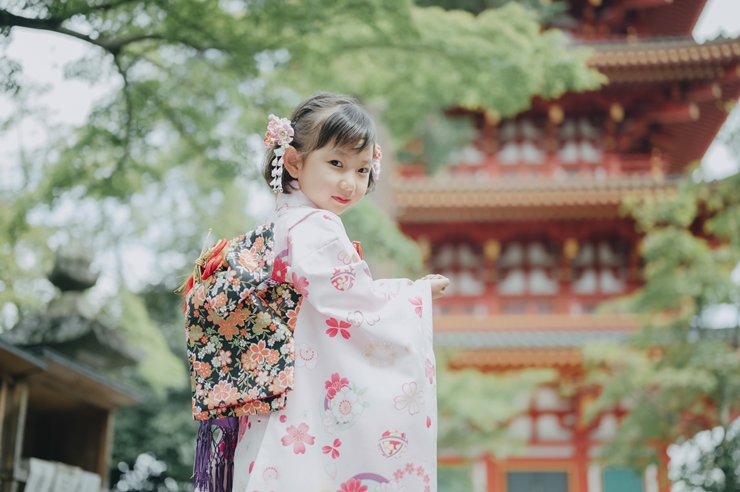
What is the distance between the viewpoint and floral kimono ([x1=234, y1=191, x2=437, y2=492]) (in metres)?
2.12

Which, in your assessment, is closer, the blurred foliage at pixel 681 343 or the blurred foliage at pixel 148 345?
the blurred foliage at pixel 148 345

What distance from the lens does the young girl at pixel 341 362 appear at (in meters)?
2.12

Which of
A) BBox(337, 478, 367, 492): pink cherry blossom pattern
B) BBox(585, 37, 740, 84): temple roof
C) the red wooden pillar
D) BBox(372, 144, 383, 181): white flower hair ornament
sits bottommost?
BBox(337, 478, 367, 492): pink cherry blossom pattern

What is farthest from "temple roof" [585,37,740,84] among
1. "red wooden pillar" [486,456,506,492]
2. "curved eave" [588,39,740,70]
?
"red wooden pillar" [486,456,506,492]

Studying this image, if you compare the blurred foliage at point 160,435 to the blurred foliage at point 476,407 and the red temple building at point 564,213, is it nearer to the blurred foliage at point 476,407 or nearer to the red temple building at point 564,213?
the blurred foliage at point 476,407

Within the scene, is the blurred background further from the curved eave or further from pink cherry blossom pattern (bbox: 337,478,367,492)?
pink cherry blossom pattern (bbox: 337,478,367,492)

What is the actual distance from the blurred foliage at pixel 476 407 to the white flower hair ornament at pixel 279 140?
23.7 ft

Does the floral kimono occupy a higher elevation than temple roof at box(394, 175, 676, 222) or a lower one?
lower

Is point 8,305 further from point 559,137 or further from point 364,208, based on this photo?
point 559,137

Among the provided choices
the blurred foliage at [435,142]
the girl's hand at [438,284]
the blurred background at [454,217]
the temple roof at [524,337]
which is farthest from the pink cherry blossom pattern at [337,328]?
the blurred foliage at [435,142]

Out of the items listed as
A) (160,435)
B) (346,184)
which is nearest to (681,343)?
(160,435)

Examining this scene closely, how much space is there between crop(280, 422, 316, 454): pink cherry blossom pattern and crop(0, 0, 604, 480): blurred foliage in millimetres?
2713

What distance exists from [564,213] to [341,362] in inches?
454

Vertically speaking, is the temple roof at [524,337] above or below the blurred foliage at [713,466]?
above
